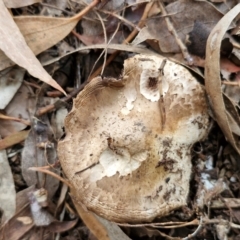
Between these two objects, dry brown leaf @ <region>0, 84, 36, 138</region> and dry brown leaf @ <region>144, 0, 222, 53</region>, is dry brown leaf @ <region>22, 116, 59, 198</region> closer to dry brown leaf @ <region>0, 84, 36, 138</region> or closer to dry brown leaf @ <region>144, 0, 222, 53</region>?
dry brown leaf @ <region>0, 84, 36, 138</region>

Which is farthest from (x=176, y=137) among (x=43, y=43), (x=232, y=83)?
(x=43, y=43)

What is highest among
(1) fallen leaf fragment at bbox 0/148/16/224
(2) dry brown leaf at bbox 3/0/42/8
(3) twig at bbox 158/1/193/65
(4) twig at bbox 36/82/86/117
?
(2) dry brown leaf at bbox 3/0/42/8

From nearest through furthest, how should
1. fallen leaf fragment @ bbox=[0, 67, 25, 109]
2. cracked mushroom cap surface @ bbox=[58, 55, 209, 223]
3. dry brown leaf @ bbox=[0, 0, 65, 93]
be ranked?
1. cracked mushroom cap surface @ bbox=[58, 55, 209, 223]
2. dry brown leaf @ bbox=[0, 0, 65, 93]
3. fallen leaf fragment @ bbox=[0, 67, 25, 109]

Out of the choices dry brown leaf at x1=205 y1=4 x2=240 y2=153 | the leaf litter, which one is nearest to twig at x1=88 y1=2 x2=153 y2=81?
the leaf litter

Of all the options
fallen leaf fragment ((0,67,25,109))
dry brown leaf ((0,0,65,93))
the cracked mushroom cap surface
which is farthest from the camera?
fallen leaf fragment ((0,67,25,109))

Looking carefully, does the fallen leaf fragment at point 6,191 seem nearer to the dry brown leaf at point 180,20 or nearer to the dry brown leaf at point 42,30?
the dry brown leaf at point 42,30

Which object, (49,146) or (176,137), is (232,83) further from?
(49,146)

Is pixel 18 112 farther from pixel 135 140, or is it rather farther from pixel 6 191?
pixel 135 140

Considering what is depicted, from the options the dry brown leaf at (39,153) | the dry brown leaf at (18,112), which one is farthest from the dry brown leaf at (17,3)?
the dry brown leaf at (39,153)
